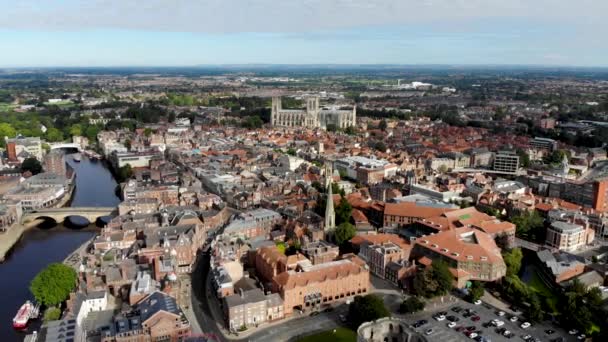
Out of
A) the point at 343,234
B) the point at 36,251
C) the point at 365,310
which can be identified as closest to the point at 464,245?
the point at 343,234

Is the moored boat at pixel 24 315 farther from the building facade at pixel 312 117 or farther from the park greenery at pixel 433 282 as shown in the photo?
the building facade at pixel 312 117

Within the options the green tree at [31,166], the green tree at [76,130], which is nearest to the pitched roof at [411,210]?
the green tree at [31,166]

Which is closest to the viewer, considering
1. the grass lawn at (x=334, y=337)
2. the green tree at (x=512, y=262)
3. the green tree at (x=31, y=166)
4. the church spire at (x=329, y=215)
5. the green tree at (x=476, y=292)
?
the grass lawn at (x=334, y=337)

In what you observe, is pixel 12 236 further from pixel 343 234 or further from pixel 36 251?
pixel 343 234

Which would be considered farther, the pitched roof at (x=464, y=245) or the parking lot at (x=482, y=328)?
the pitched roof at (x=464, y=245)

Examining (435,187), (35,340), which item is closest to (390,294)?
(35,340)

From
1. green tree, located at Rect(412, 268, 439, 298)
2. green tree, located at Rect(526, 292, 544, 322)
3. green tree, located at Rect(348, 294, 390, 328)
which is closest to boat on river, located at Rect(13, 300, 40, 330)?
green tree, located at Rect(348, 294, 390, 328)
